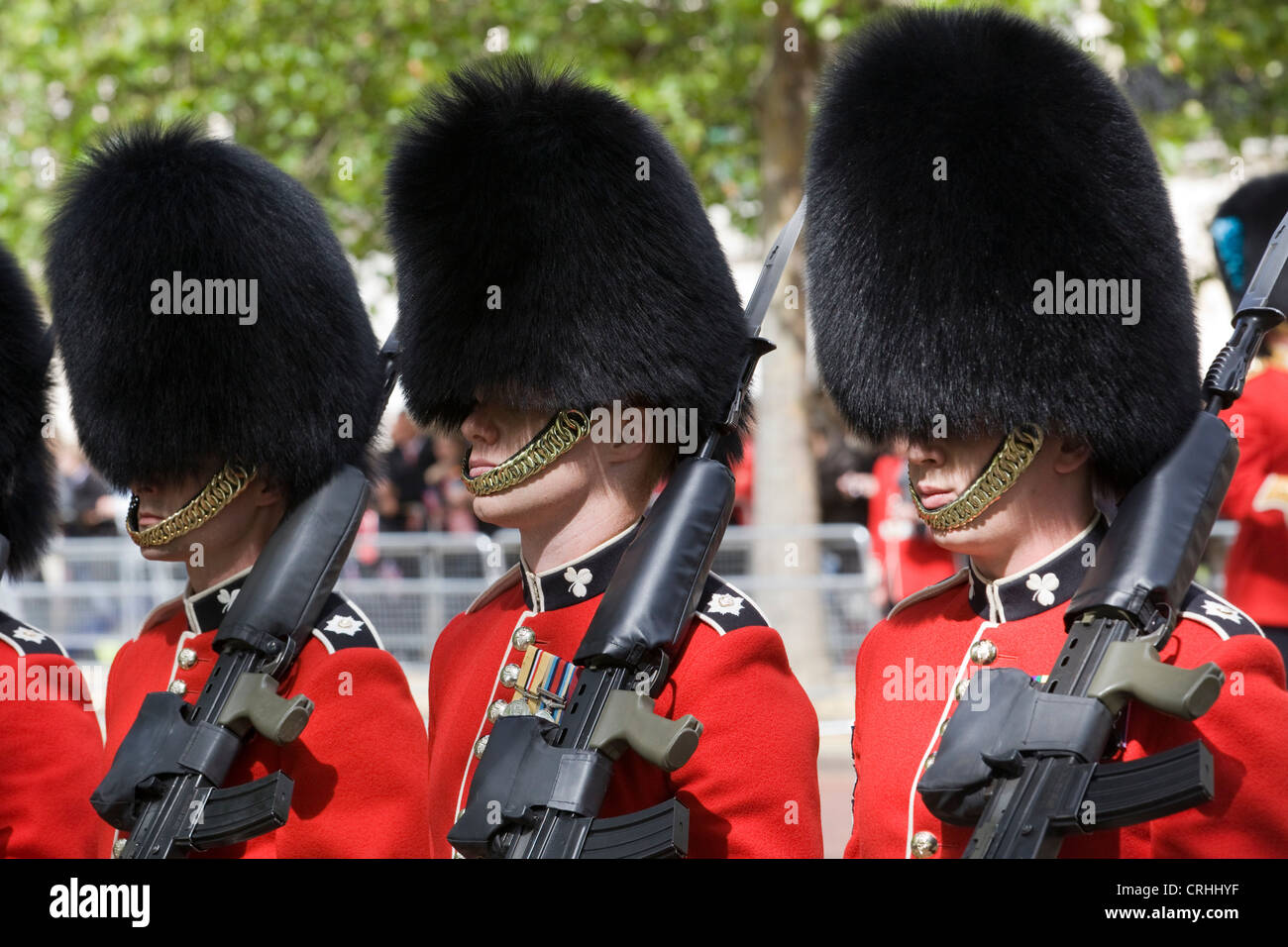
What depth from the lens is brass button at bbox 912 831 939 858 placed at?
2.63m

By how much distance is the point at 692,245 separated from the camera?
323 cm

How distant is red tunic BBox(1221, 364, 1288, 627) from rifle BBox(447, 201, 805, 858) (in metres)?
3.04

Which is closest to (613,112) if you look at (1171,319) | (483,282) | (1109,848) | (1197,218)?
(483,282)

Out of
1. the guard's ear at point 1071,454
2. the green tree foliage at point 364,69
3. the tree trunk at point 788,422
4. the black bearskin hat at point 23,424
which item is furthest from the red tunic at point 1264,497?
the green tree foliage at point 364,69

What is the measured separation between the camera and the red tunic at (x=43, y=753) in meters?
3.26

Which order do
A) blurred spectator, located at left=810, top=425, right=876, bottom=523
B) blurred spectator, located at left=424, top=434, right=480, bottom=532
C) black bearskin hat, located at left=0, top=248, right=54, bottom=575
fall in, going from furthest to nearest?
1. blurred spectator, located at left=424, top=434, right=480, bottom=532
2. blurred spectator, located at left=810, top=425, right=876, bottom=523
3. black bearskin hat, located at left=0, top=248, right=54, bottom=575

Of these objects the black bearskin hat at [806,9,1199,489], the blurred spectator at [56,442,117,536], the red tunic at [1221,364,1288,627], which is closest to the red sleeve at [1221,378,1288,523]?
the red tunic at [1221,364,1288,627]

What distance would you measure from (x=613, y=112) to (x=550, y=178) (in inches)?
7.6

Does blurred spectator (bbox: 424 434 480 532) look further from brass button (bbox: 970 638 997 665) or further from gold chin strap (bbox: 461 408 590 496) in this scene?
brass button (bbox: 970 638 997 665)

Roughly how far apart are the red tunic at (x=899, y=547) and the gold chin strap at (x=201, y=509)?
5.53 metres

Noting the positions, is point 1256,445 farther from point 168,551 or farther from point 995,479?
point 168,551

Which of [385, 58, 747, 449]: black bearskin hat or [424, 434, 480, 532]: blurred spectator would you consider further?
[424, 434, 480, 532]: blurred spectator

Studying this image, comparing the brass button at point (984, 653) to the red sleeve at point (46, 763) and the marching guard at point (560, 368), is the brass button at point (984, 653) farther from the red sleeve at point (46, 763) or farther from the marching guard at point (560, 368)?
the red sleeve at point (46, 763)

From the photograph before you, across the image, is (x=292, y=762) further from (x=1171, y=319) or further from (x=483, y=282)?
(x=1171, y=319)
